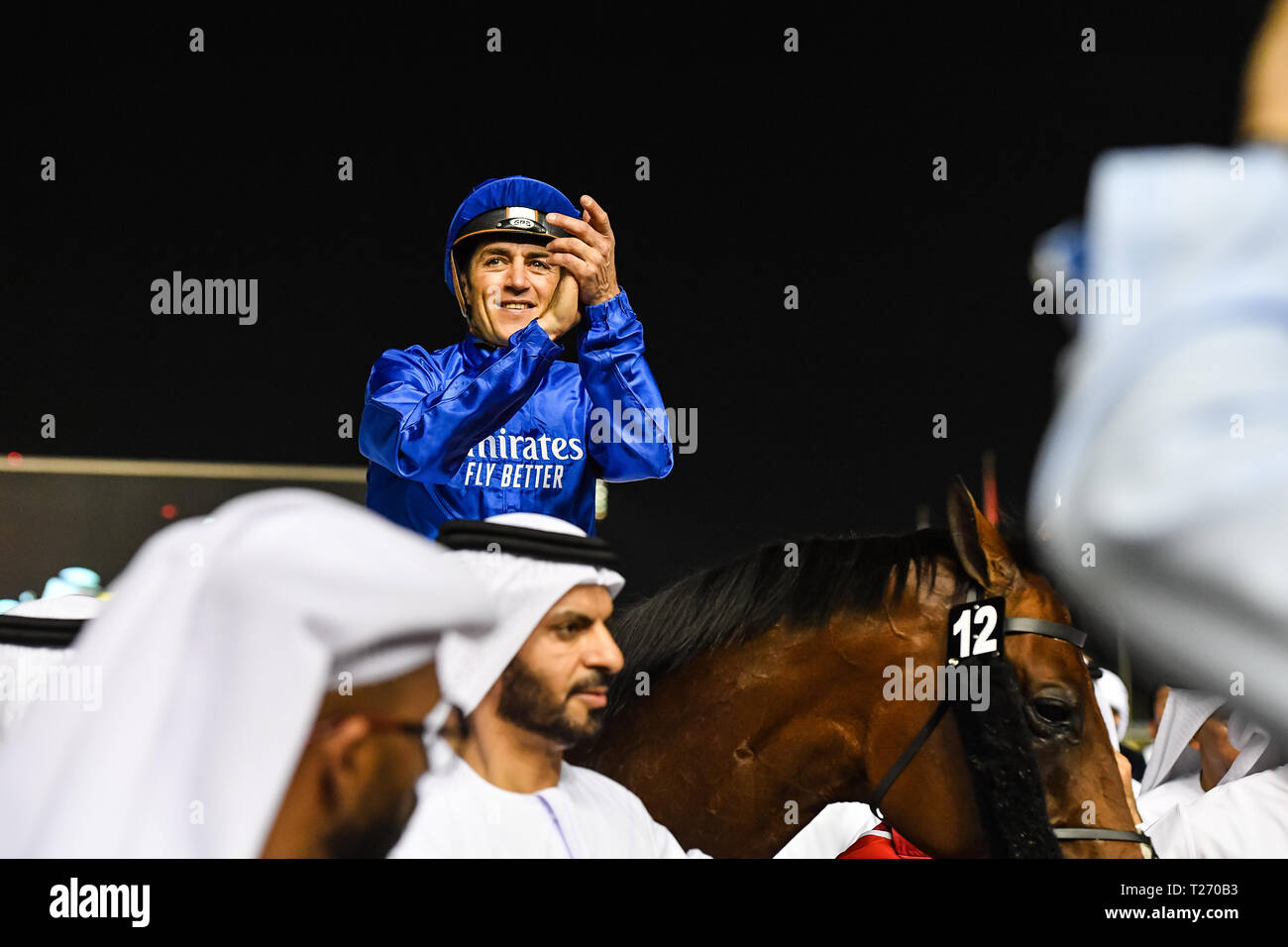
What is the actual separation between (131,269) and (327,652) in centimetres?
323

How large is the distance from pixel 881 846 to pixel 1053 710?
0.70 meters

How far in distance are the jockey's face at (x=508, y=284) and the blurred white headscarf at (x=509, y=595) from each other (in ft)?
2.48

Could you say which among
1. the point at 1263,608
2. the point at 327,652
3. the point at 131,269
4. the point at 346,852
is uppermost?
the point at 131,269

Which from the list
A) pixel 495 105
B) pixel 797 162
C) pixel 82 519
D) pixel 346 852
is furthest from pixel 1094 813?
pixel 82 519

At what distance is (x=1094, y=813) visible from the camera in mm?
2213

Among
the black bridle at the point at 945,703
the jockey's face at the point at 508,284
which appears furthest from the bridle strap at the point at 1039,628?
the jockey's face at the point at 508,284

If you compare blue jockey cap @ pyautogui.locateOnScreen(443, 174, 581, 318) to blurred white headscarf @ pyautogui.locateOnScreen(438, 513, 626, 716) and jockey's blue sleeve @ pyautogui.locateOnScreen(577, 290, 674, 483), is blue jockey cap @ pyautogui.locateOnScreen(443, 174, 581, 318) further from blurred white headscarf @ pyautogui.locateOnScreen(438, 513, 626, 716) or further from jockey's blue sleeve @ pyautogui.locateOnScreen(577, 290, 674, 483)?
blurred white headscarf @ pyautogui.locateOnScreen(438, 513, 626, 716)

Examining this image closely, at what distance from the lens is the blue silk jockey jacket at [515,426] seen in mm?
2270

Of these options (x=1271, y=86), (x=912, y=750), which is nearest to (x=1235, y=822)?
(x=912, y=750)

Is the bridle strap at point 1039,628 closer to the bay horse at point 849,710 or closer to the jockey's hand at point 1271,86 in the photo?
the bay horse at point 849,710

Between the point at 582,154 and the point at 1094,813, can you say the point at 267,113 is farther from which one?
the point at 1094,813

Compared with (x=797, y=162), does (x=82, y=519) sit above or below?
below

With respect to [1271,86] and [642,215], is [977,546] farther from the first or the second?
[642,215]

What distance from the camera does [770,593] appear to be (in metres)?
2.48
